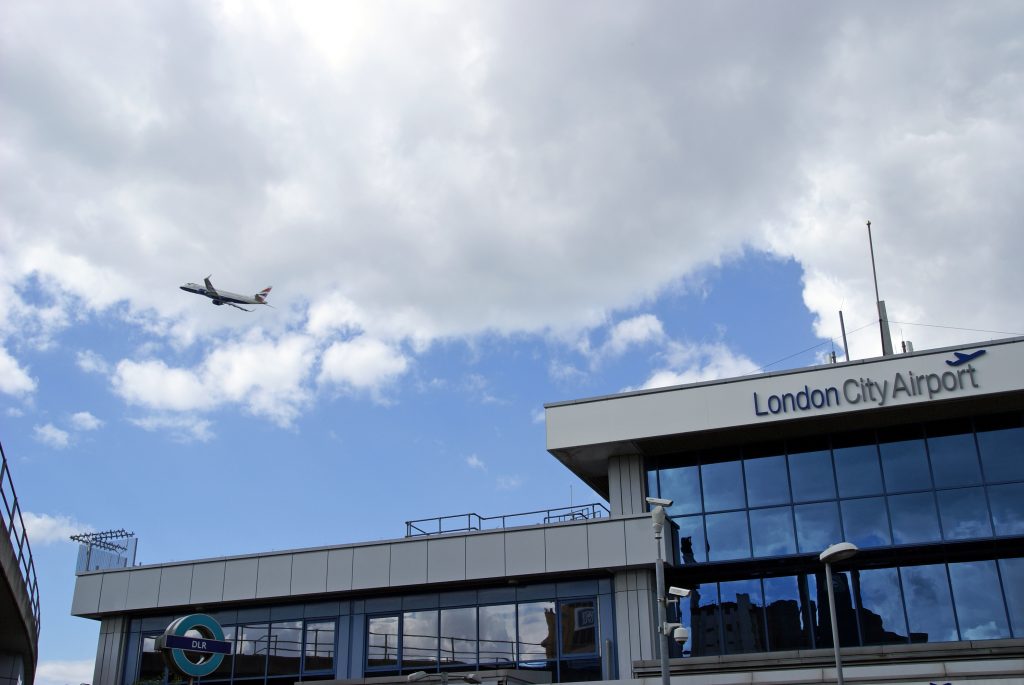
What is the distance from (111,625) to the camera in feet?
123

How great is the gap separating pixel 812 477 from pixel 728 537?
2.99 metres

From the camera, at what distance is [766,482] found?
30.9 m

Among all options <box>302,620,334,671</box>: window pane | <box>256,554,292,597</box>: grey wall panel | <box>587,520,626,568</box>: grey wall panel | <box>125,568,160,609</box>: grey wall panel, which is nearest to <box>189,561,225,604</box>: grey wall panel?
<box>256,554,292,597</box>: grey wall panel

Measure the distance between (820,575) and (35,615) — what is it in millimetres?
23881

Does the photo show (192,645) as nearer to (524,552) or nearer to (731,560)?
(524,552)

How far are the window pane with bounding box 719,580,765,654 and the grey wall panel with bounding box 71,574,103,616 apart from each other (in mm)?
21886

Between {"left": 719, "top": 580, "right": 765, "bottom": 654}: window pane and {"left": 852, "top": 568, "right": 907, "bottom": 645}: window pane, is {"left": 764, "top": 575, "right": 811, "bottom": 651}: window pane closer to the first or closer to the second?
{"left": 719, "top": 580, "right": 765, "bottom": 654}: window pane

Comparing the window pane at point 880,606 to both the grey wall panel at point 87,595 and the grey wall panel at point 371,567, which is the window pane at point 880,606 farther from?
the grey wall panel at point 87,595

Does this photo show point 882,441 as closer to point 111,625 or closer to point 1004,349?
point 1004,349

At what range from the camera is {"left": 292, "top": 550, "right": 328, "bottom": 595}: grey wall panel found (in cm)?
3431

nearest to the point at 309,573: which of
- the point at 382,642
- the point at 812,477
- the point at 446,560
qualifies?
the point at 382,642

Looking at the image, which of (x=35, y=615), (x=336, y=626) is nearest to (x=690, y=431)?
(x=336, y=626)

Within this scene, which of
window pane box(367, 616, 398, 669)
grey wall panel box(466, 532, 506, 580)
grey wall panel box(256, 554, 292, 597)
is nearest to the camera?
grey wall panel box(466, 532, 506, 580)

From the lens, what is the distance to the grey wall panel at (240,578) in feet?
115
